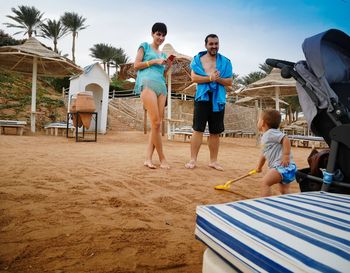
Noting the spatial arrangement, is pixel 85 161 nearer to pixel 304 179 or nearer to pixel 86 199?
pixel 86 199

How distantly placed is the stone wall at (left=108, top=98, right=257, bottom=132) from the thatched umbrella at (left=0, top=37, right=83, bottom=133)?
522 centimetres

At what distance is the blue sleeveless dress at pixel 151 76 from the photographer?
3619 millimetres

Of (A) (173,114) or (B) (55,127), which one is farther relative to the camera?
(A) (173,114)

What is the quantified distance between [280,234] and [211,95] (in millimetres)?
3295

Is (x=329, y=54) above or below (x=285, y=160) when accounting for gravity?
above

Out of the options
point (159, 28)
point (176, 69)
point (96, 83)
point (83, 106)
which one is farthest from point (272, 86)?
point (96, 83)

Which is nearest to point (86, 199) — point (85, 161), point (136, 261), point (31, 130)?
point (136, 261)

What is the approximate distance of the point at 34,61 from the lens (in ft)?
34.9

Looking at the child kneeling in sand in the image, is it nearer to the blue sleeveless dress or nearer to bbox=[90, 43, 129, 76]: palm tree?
the blue sleeveless dress

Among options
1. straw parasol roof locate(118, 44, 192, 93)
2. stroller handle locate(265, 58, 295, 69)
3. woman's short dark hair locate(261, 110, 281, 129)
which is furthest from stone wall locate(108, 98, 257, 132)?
stroller handle locate(265, 58, 295, 69)

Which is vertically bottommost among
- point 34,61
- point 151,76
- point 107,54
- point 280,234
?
point 280,234

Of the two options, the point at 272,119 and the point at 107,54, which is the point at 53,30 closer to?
the point at 107,54

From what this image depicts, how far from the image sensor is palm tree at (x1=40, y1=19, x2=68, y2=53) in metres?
33.5

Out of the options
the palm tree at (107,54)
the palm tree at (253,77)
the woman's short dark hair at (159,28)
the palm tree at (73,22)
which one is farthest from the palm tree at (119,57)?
the woman's short dark hair at (159,28)
